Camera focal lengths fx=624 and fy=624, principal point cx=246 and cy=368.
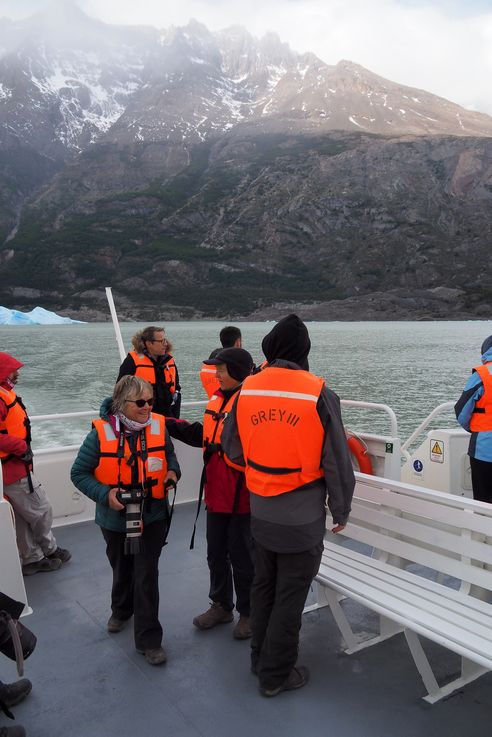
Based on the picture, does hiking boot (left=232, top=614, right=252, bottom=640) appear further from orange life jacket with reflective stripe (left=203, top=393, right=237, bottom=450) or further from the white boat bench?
orange life jacket with reflective stripe (left=203, top=393, right=237, bottom=450)

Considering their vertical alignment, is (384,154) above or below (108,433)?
above

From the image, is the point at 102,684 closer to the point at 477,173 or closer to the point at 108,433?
the point at 108,433

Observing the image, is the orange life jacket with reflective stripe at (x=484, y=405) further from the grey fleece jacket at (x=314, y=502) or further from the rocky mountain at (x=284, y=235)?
the rocky mountain at (x=284, y=235)

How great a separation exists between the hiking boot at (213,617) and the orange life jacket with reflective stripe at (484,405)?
164cm

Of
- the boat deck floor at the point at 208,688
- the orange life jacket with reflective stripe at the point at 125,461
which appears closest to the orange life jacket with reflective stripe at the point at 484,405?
the boat deck floor at the point at 208,688

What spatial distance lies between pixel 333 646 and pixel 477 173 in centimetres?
14720

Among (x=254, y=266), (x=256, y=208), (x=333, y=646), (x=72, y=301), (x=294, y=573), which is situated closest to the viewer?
(x=294, y=573)

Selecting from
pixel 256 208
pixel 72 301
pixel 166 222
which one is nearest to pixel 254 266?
pixel 256 208

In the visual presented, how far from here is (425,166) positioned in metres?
140

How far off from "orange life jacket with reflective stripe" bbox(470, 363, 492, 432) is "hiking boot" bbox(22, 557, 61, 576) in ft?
8.48

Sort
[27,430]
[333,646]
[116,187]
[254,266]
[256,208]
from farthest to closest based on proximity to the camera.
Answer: [116,187] → [256,208] → [254,266] → [27,430] → [333,646]

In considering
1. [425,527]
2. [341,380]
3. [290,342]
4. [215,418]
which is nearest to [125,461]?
[215,418]

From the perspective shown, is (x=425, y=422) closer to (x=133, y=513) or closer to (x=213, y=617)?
Result: (x=213, y=617)

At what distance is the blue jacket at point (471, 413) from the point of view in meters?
3.34
